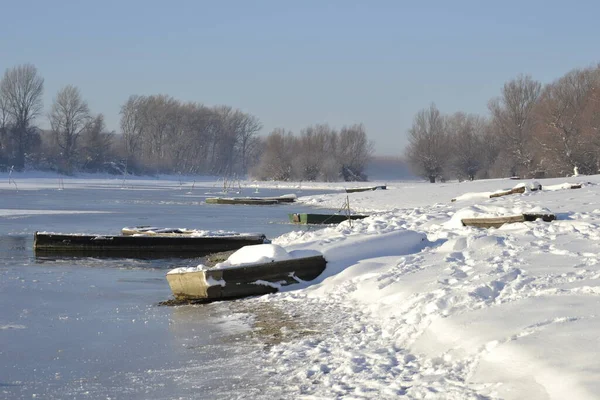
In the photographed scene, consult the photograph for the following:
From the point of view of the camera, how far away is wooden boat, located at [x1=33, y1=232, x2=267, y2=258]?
19547 mm

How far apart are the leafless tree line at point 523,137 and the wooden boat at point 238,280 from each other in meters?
45.6

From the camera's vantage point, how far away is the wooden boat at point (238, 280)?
11812 millimetres

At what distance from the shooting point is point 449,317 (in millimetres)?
8109

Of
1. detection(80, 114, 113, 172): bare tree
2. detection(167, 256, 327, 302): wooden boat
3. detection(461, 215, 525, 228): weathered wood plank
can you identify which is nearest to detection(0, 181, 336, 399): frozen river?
detection(167, 256, 327, 302): wooden boat

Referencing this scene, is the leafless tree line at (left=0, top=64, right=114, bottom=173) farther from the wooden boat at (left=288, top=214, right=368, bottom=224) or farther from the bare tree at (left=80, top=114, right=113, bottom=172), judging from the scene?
the wooden boat at (left=288, top=214, right=368, bottom=224)

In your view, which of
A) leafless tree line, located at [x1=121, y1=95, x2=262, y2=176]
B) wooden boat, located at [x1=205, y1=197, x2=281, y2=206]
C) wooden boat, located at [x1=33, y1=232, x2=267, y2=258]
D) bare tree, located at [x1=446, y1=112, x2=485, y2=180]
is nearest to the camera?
wooden boat, located at [x1=33, y1=232, x2=267, y2=258]

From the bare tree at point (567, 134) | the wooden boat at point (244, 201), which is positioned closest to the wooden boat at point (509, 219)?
the wooden boat at point (244, 201)

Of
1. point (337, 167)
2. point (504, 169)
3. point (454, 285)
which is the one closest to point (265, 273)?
point (454, 285)

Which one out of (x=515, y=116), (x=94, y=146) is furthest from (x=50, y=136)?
(x=515, y=116)

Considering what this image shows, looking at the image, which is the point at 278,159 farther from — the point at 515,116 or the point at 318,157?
the point at 515,116

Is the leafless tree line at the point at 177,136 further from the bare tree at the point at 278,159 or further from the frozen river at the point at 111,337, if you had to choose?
the frozen river at the point at 111,337

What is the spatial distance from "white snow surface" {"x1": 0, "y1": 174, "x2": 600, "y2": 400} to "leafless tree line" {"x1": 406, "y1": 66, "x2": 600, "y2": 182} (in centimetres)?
4402

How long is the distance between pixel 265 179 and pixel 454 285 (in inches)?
3829

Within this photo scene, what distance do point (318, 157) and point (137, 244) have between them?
83928mm
